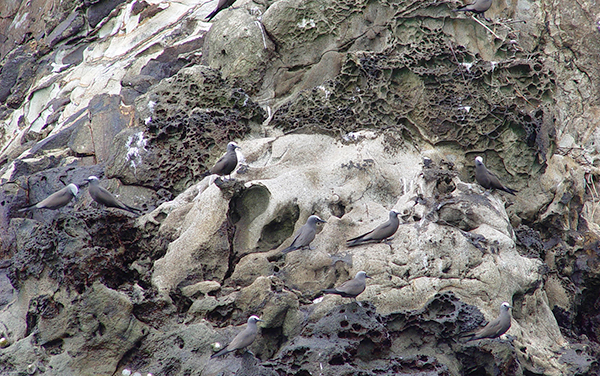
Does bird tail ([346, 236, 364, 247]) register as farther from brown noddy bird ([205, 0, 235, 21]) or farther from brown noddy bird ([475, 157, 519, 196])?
brown noddy bird ([205, 0, 235, 21])

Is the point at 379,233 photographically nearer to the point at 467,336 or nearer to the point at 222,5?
the point at 467,336

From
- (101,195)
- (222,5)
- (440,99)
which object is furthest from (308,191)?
(222,5)

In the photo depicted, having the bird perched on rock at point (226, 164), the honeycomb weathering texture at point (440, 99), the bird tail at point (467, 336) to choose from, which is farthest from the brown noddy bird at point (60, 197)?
the bird tail at point (467, 336)

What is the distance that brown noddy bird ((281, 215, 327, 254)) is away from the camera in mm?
6984

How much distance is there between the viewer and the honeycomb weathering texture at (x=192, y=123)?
8984 mm

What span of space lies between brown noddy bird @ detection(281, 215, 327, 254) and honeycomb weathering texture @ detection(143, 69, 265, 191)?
2370mm

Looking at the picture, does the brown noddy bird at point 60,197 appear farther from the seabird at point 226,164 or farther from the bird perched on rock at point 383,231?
the bird perched on rock at point 383,231

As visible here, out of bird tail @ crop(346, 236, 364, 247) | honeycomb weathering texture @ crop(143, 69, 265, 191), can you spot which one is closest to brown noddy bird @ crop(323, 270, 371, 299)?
bird tail @ crop(346, 236, 364, 247)

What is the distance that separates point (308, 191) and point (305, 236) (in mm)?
901

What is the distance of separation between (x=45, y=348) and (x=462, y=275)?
4.48m

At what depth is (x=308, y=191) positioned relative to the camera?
7.73 meters

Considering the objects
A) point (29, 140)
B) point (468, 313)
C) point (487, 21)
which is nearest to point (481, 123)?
point (487, 21)

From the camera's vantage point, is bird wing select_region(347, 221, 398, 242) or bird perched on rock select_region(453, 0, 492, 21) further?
bird perched on rock select_region(453, 0, 492, 21)

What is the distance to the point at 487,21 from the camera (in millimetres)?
10156
